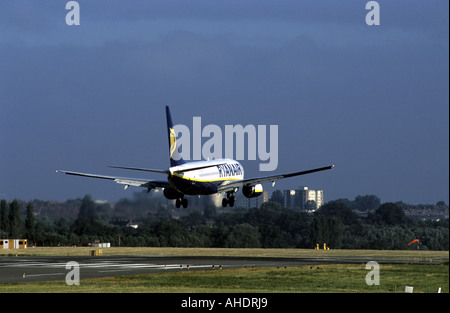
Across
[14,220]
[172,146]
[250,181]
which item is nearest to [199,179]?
[172,146]

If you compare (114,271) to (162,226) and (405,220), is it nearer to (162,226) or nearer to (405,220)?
(162,226)

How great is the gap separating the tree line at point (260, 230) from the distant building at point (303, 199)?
2586 mm

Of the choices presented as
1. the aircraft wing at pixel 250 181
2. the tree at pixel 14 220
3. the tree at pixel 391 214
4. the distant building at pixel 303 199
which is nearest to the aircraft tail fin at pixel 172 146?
the aircraft wing at pixel 250 181

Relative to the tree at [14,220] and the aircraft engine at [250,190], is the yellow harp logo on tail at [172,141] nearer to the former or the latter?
the aircraft engine at [250,190]

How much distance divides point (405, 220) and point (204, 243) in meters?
56.5

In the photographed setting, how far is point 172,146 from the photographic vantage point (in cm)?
10475

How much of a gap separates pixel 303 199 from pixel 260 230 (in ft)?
42.1

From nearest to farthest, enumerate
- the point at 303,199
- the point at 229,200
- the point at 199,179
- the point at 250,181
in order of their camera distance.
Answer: the point at 199,179 → the point at 250,181 → the point at 229,200 → the point at 303,199

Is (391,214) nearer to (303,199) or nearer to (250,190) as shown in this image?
(303,199)

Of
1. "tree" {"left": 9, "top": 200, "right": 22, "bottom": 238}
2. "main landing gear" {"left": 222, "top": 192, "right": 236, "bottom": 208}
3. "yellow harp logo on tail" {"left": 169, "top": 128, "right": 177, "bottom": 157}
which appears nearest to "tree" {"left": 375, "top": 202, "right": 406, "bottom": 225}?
"tree" {"left": 9, "top": 200, "right": 22, "bottom": 238}

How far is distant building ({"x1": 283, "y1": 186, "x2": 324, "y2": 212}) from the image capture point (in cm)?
16404
